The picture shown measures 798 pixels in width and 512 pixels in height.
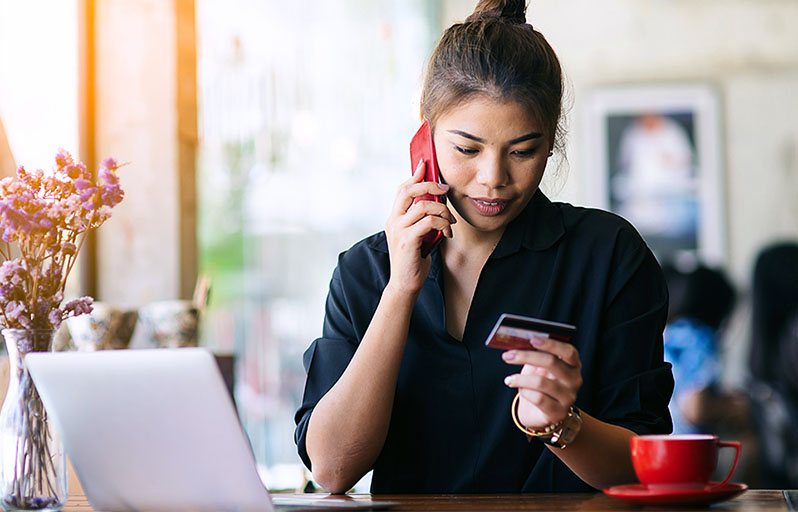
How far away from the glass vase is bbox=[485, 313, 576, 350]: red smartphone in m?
0.55

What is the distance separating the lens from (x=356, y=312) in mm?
1556

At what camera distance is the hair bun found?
1.56 m

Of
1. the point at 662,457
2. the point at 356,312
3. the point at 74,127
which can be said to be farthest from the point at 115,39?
the point at 662,457

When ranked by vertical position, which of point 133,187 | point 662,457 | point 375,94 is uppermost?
point 375,94

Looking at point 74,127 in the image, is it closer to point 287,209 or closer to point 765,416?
point 287,209

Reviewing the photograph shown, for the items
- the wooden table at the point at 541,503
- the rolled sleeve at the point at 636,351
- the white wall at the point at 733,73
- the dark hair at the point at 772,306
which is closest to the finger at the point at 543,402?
the wooden table at the point at 541,503

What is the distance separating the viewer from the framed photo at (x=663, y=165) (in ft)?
15.4

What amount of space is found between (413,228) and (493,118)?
193mm

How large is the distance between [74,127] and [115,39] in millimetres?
279

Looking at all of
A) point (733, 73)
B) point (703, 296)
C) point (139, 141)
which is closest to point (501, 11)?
point (139, 141)

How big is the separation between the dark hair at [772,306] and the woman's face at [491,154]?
265cm

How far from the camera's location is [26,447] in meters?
1.19

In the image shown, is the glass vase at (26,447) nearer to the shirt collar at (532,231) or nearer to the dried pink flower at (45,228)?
the dried pink flower at (45,228)

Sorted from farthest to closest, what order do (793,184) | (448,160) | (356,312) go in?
(793,184) → (356,312) → (448,160)
